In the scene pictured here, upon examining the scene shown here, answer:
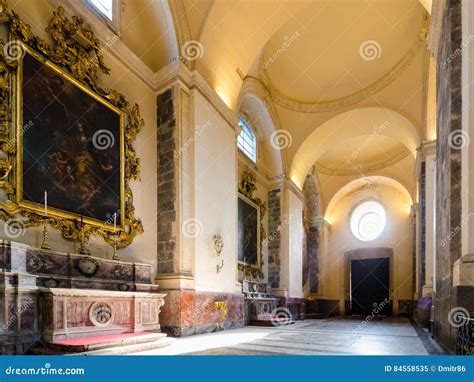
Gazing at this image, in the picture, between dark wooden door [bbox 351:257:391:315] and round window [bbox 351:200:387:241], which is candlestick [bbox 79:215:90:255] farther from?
round window [bbox 351:200:387:241]

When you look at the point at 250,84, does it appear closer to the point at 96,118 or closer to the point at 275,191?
the point at 275,191

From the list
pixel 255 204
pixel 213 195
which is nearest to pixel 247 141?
pixel 255 204

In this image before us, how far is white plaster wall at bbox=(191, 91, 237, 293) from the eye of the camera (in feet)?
24.8

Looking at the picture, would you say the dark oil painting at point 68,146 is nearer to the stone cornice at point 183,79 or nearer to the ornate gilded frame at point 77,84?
the ornate gilded frame at point 77,84

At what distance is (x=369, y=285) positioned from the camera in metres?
18.9

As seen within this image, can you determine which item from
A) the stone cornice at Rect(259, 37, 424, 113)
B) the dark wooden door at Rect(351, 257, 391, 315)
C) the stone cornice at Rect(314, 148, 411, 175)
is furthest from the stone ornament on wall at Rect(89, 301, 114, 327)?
the dark wooden door at Rect(351, 257, 391, 315)

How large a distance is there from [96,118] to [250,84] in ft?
18.1

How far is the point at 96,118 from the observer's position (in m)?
6.35

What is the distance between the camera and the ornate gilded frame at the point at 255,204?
11250 mm

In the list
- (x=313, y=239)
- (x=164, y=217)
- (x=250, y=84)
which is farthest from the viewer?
(x=313, y=239)

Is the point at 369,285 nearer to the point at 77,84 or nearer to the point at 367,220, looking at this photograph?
the point at 367,220

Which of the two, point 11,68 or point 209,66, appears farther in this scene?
point 209,66

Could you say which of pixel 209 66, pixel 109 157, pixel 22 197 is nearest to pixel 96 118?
pixel 109 157

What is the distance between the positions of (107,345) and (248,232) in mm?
7405
